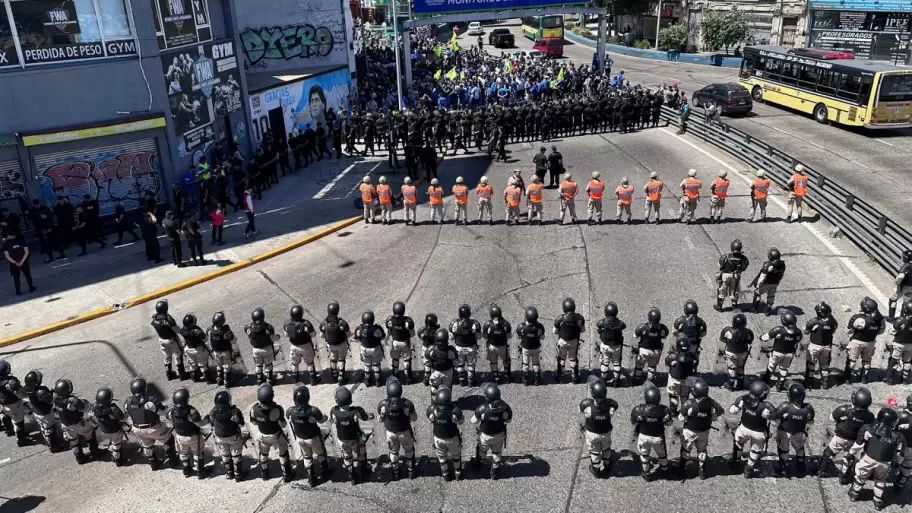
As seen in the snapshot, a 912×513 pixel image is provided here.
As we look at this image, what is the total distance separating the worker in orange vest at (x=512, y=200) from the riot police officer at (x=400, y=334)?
28.0ft

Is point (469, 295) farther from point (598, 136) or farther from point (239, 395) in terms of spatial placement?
point (598, 136)

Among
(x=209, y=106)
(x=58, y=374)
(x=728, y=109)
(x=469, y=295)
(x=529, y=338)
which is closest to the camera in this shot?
(x=529, y=338)

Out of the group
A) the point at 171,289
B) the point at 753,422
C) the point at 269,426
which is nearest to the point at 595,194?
the point at 753,422

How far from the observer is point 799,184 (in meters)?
19.7

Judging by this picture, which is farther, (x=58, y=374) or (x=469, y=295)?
(x=469, y=295)

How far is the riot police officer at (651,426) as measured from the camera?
977 centimetres

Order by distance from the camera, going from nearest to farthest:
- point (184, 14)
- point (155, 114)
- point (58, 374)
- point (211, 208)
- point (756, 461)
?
1. point (756, 461)
2. point (58, 374)
3. point (211, 208)
4. point (155, 114)
5. point (184, 14)

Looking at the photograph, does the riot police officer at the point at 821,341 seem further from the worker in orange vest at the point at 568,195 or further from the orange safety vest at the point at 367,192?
the orange safety vest at the point at 367,192

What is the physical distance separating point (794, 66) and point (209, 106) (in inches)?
1059

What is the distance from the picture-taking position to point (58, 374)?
560 inches

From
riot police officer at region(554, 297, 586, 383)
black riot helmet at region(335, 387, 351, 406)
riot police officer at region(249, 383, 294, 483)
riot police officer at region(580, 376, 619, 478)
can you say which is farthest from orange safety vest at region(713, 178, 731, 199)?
riot police officer at region(249, 383, 294, 483)

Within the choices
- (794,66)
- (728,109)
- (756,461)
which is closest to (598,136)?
(728,109)

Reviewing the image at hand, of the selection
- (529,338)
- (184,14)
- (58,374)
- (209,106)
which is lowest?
(58,374)

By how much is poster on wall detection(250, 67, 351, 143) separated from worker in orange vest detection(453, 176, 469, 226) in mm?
10590
